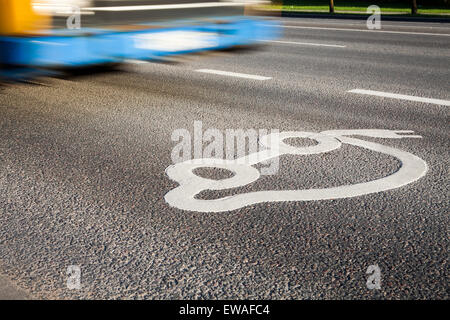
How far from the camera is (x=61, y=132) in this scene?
450 centimetres

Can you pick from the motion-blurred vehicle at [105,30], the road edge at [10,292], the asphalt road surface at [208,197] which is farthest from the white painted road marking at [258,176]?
the motion-blurred vehicle at [105,30]

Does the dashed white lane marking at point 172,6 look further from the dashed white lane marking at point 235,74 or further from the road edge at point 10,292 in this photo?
the road edge at point 10,292

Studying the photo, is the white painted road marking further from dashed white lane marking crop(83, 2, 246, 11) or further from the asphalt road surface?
dashed white lane marking crop(83, 2, 246, 11)

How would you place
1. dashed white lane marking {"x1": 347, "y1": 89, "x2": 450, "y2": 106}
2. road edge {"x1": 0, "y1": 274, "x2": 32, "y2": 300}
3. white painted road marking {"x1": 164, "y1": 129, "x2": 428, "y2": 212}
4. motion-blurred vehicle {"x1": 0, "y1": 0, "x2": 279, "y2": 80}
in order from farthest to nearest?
motion-blurred vehicle {"x1": 0, "y1": 0, "x2": 279, "y2": 80} < dashed white lane marking {"x1": 347, "y1": 89, "x2": 450, "y2": 106} < white painted road marking {"x1": 164, "y1": 129, "x2": 428, "y2": 212} < road edge {"x1": 0, "y1": 274, "x2": 32, "y2": 300}

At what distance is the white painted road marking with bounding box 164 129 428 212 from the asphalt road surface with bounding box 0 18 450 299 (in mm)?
61

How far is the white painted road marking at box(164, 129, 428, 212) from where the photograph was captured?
3.14 metres

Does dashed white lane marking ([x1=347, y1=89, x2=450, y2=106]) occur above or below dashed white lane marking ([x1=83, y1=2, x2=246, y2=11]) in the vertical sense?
below

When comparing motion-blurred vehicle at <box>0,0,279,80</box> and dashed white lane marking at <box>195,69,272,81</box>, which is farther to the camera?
dashed white lane marking at <box>195,69,272,81</box>

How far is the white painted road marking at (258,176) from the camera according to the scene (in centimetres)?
314

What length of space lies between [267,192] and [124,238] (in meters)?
1.00

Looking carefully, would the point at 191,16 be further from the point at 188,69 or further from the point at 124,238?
the point at 124,238

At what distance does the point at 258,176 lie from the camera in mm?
3547

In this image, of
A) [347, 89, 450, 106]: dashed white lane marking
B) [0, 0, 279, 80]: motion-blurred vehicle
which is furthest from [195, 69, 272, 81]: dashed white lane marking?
[347, 89, 450, 106]: dashed white lane marking
